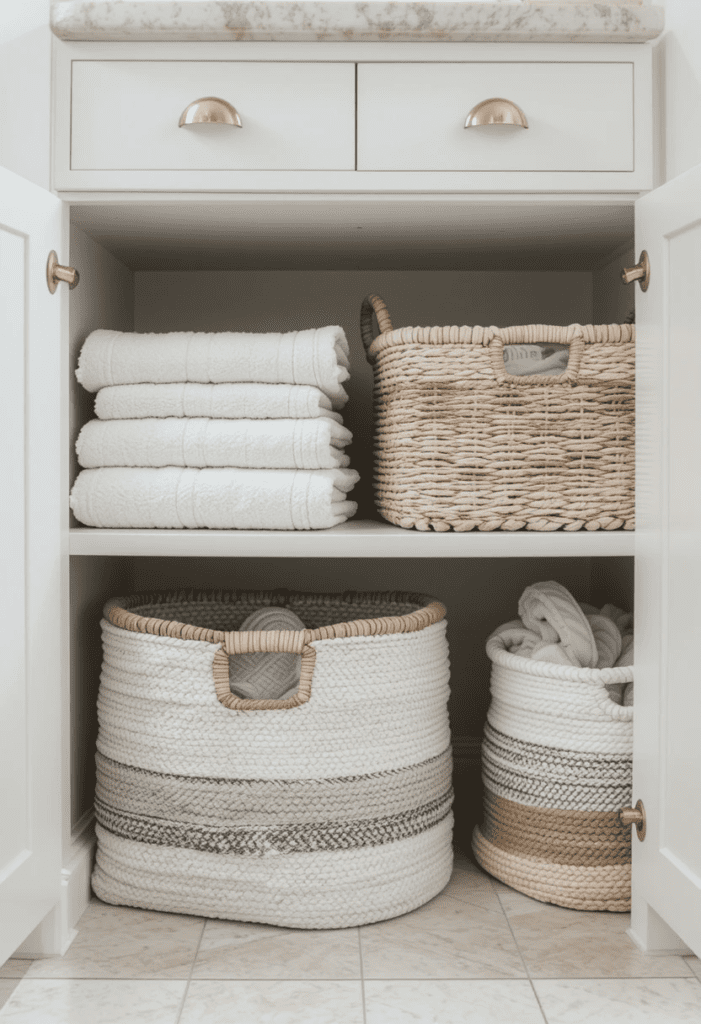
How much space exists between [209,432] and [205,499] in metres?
0.09

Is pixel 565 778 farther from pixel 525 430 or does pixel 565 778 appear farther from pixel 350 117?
pixel 350 117

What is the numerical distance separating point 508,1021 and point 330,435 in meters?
0.67

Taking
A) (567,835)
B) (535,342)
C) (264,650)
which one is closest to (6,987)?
(264,650)

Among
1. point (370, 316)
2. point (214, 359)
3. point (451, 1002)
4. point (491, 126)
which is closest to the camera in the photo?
point (451, 1002)

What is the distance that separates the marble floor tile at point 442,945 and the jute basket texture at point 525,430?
479 millimetres

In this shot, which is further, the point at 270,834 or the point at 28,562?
the point at 270,834

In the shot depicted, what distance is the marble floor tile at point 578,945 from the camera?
940 mm

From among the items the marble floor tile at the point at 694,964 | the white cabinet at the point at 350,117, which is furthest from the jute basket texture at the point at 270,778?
the white cabinet at the point at 350,117

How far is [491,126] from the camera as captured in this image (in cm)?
98

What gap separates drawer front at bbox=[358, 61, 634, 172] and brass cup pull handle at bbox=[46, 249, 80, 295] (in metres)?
0.36

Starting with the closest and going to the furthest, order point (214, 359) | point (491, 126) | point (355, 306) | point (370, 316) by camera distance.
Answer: point (491, 126)
point (214, 359)
point (370, 316)
point (355, 306)

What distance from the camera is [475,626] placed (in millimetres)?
1495

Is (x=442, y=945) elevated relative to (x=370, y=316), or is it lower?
lower

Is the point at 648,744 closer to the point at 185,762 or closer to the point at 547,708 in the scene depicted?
the point at 547,708
